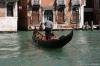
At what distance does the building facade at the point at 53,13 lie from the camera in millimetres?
37625

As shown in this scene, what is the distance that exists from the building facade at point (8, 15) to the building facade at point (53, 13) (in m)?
1.82

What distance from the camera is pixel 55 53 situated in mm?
18359

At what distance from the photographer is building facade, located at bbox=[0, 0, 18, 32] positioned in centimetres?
3412

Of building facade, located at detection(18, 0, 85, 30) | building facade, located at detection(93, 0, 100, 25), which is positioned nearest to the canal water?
building facade, located at detection(18, 0, 85, 30)

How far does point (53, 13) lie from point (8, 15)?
171 inches

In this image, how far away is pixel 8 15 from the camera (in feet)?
118

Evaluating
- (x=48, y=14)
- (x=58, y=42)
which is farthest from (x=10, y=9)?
(x=58, y=42)

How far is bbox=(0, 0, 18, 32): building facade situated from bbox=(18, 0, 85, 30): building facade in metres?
1.82

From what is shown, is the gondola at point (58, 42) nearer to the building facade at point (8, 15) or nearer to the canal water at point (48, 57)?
the canal water at point (48, 57)

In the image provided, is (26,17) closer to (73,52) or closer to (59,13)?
(59,13)

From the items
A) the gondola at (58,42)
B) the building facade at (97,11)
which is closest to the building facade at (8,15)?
the building facade at (97,11)

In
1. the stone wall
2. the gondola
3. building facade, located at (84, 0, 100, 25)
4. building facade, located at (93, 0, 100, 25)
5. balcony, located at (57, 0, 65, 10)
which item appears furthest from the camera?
building facade, located at (84, 0, 100, 25)

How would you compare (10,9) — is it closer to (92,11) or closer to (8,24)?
(8,24)

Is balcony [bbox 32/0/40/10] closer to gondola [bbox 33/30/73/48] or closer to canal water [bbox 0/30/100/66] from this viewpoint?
canal water [bbox 0/30/100/66]
